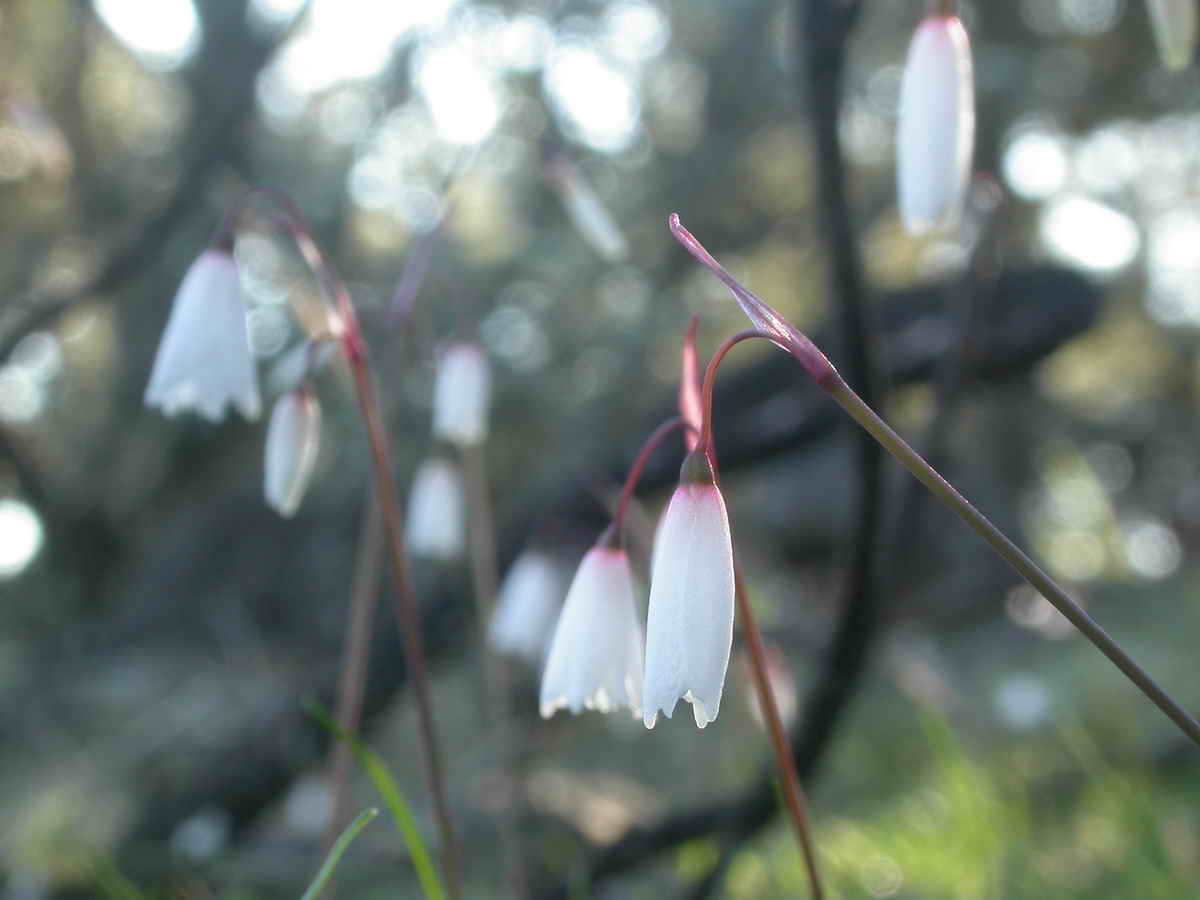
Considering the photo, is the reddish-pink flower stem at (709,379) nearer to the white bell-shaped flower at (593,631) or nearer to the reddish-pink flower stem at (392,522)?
the white bell-shaped flower at (593,631)


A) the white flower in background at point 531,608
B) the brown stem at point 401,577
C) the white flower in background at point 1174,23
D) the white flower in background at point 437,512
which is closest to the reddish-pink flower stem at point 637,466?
the brown stem at point 401,577

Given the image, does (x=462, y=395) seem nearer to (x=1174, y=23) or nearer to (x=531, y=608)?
(x=531, y=608)

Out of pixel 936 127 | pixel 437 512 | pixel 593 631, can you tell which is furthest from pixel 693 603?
pixel 437 512

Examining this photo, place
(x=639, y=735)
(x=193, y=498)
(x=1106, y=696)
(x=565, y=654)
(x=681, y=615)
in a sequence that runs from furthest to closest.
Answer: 1. (x=193, y=498)
2. (x=639, y=735)
3. (x=1106, y=696)
4. (x=565, y=654)
5. (x=681, y=615)

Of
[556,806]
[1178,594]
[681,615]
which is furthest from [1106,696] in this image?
[681,615]

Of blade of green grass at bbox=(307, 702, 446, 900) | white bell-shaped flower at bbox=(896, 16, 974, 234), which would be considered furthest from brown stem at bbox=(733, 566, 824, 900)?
white bell-shaped flower at bbox=(896, 16, 974, 234)

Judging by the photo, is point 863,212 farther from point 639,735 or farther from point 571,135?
point 639,735

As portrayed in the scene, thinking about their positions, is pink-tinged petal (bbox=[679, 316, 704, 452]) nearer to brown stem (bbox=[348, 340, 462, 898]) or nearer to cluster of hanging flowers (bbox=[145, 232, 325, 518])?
brown stem (bbox=[348, 340, 462, 898])
